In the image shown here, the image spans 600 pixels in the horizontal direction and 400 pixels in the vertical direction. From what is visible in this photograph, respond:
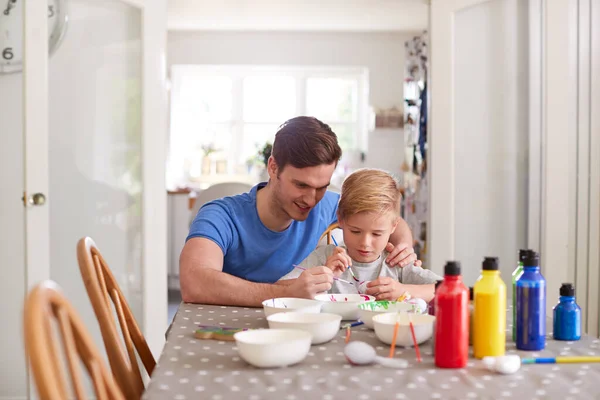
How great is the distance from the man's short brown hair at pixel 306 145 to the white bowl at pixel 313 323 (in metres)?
0.70

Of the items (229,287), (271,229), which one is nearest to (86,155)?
(271,229)

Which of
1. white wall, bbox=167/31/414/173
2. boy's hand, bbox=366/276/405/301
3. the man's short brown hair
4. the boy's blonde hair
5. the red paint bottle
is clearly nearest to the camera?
the red paint bottle

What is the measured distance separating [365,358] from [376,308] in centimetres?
35

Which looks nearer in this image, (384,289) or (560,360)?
(560,360)

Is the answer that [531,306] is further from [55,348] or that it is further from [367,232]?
[55,348]

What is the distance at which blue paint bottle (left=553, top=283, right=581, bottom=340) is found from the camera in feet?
4.56

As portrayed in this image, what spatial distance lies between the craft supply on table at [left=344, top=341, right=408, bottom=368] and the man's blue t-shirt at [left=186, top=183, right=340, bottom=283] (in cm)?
93

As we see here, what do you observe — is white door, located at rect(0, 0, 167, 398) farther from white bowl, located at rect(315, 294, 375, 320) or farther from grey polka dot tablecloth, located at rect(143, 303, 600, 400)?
grey polka dot tablecloth, located at rect(143, 303, 600, 400)

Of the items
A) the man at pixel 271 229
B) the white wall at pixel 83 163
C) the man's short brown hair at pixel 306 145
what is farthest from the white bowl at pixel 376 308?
the white wall at pixel 83 163

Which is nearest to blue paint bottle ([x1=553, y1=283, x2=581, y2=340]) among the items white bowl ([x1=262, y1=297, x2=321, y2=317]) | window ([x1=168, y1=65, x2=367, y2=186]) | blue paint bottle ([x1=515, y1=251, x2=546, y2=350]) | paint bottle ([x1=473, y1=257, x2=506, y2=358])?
blue paint bottle ([x1=515, y1=251, x2=546, y2=350])

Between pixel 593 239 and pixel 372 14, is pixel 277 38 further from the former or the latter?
pixel 593 239

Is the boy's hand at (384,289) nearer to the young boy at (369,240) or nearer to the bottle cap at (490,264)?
the young boy at (369,240)

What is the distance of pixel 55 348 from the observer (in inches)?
33.8

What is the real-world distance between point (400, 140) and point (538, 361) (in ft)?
21.6
